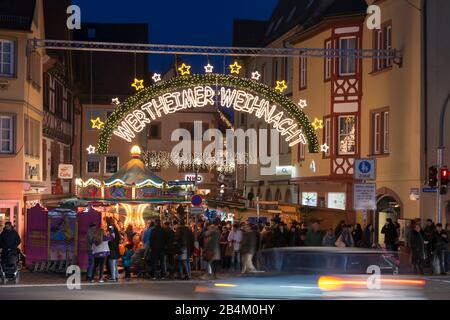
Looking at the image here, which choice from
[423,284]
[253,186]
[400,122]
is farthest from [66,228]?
[253,186]

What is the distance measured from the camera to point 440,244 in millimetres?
28422

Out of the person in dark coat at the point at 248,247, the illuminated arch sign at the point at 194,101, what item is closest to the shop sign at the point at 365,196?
the person in dark coat at the point at 248,247

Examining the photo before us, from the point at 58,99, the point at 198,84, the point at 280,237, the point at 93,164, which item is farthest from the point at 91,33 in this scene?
the point at 280,237

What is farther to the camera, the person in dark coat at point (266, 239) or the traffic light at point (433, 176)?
the person in dark coat at point (266, 239)

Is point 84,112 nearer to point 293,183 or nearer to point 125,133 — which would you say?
point 293,183

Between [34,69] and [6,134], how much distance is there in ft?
13.5

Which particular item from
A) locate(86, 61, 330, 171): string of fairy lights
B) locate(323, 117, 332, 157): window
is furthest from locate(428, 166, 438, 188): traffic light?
locate(323, 117, 332, 157): window

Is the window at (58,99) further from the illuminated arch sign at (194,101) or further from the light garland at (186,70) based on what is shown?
the light garland at (186,70)

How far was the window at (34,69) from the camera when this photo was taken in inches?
1407

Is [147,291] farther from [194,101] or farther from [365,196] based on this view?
[194,101]

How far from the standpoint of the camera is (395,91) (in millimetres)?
35031

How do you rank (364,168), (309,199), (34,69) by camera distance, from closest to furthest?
(364,168), (34,69), (309,199)

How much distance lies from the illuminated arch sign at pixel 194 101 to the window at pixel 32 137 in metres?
6.61

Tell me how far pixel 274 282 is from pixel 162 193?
1989cm
